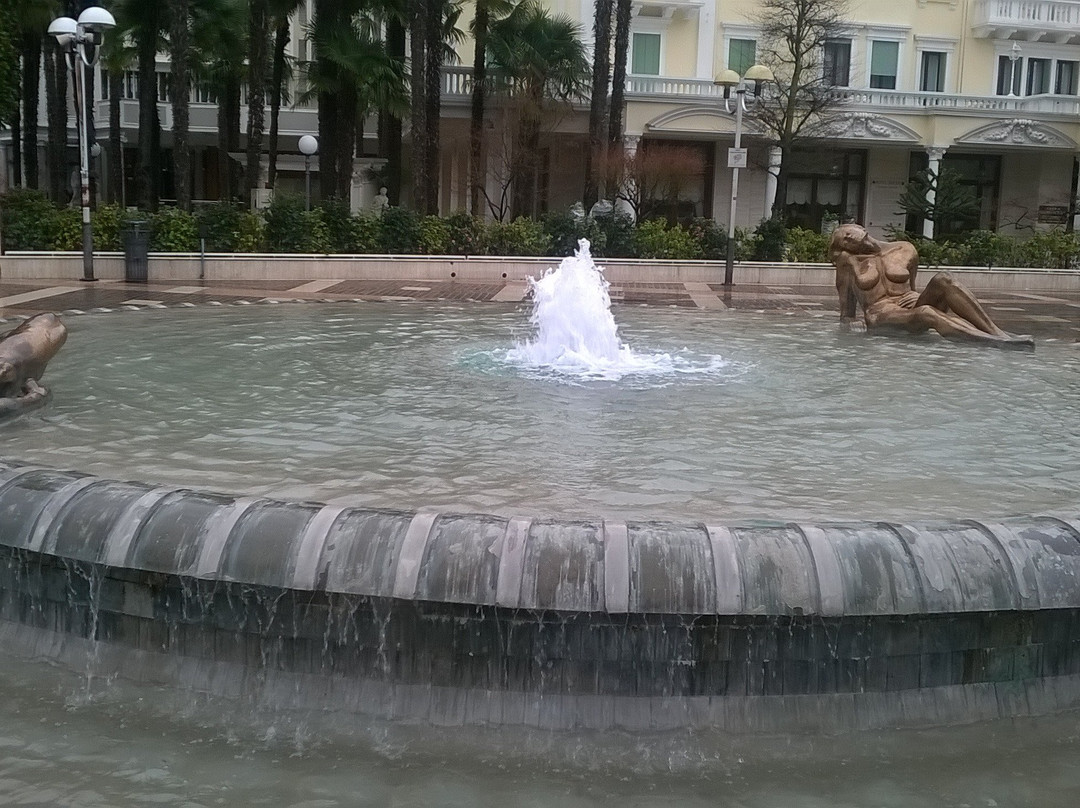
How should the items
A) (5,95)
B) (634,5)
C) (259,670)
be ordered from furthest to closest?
(634,5)
(5,95)
(259,670)

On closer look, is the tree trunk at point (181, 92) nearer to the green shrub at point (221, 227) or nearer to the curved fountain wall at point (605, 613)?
the green shrub at point (221, 227)

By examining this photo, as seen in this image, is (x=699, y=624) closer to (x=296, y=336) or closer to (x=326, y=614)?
(x=326, y=614)

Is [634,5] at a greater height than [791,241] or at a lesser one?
greater

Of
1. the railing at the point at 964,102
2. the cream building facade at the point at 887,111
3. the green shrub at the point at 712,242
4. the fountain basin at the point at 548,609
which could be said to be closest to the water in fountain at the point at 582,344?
the fountain basin at the point at 548,609

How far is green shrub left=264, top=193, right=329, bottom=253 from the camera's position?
24500 mm

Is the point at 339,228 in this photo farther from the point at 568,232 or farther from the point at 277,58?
the point at 277,58

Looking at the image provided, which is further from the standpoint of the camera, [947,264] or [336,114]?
[336,114]

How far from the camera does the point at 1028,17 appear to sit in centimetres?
3819

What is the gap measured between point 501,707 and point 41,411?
15.1 feet

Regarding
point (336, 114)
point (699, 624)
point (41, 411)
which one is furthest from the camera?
point (336, 114)

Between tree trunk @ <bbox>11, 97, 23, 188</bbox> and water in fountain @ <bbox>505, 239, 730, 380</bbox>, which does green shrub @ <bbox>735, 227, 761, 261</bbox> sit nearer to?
water in fountain @ <bbox>505, 239, 730, 380</bbox>

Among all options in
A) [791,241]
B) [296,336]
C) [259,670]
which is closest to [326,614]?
[259,670]

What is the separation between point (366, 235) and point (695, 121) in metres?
13.9

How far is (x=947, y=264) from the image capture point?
27.2 m
